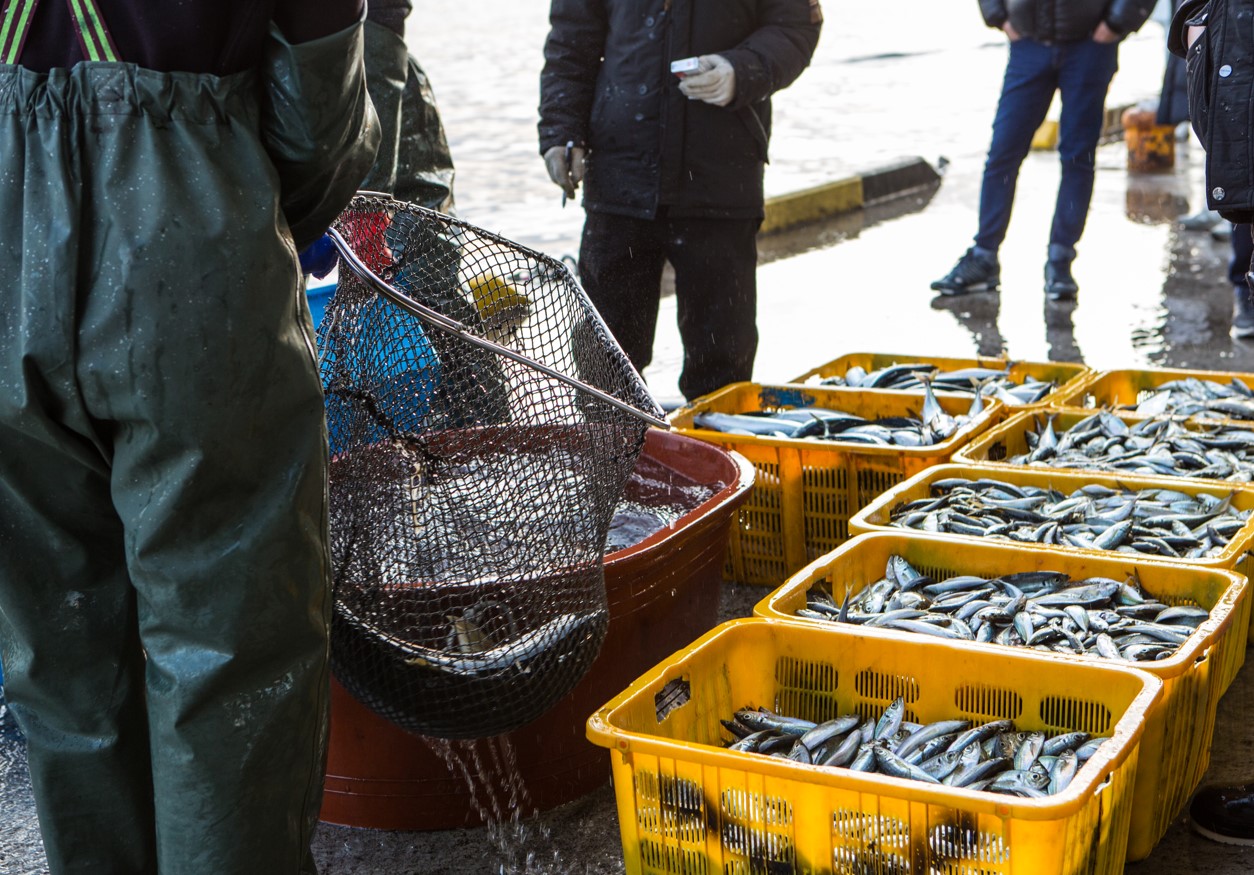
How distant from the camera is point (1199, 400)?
15.6 ft

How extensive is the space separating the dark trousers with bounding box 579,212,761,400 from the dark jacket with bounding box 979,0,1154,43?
3.57 meters

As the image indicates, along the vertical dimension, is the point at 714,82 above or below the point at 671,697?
above

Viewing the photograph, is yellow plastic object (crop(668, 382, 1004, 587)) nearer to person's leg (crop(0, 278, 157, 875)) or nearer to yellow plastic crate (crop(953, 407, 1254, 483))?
yellow plastic crate (crop(953, 407, 1254, 483))

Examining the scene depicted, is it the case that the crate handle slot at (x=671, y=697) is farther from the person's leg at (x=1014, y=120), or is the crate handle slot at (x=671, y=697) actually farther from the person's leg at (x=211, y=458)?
the person's leg at (x=1014, y=120)

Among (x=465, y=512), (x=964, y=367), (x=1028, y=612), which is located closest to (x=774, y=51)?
(x=964, y=367)

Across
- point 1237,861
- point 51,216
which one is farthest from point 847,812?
point 51,216

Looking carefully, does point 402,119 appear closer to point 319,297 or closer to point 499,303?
point 319,297

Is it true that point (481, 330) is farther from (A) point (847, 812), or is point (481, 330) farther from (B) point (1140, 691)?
(B) point (1140, 691)

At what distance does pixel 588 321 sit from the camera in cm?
305

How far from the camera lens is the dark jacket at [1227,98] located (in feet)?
9.62

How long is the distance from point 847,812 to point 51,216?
1584 millimetres

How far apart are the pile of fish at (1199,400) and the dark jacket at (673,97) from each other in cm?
149

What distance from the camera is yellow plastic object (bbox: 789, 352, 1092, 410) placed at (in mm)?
5121

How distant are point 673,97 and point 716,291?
68 centimetres
